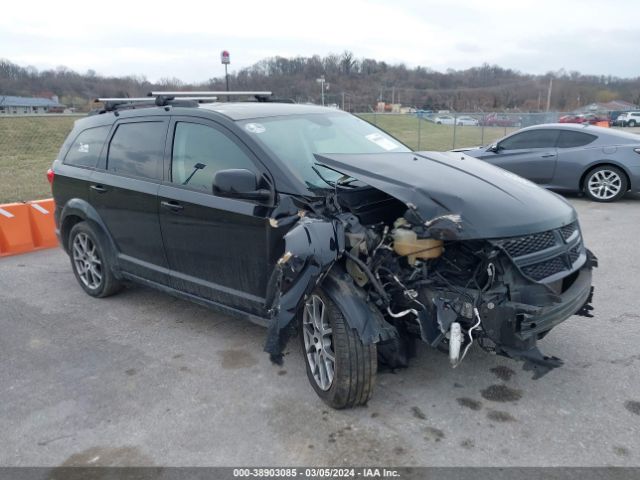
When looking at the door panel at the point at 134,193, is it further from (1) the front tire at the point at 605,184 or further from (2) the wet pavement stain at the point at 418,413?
(1) the front tire at the point at 605,184

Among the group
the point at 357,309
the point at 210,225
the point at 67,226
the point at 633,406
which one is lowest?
the point at 633,406

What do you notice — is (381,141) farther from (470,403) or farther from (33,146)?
(33,146)

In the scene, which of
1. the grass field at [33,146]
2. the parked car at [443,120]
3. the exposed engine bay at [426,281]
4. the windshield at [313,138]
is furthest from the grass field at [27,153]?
the parked car at [443,120]

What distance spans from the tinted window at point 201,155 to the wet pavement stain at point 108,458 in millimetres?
1819

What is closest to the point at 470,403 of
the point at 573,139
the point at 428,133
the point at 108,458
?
the point at 108,458

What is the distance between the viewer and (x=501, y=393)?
3.39m

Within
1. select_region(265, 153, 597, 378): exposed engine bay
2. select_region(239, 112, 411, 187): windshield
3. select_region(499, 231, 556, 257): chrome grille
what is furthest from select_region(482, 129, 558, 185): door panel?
select_region(499, 231, 556, 257): chrome grille

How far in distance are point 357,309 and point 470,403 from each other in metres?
0.99

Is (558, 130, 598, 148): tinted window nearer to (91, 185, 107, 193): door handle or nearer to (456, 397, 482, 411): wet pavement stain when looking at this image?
(456, 397, 482, 411): wet pavement stain

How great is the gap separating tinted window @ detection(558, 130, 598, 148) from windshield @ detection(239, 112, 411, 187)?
6407 mm

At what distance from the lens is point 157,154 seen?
14.2ft

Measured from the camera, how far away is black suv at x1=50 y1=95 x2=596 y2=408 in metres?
2.93

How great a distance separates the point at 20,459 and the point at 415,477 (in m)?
2.09

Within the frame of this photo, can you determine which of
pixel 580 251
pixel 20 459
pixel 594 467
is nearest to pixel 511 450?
pixel 594 467
